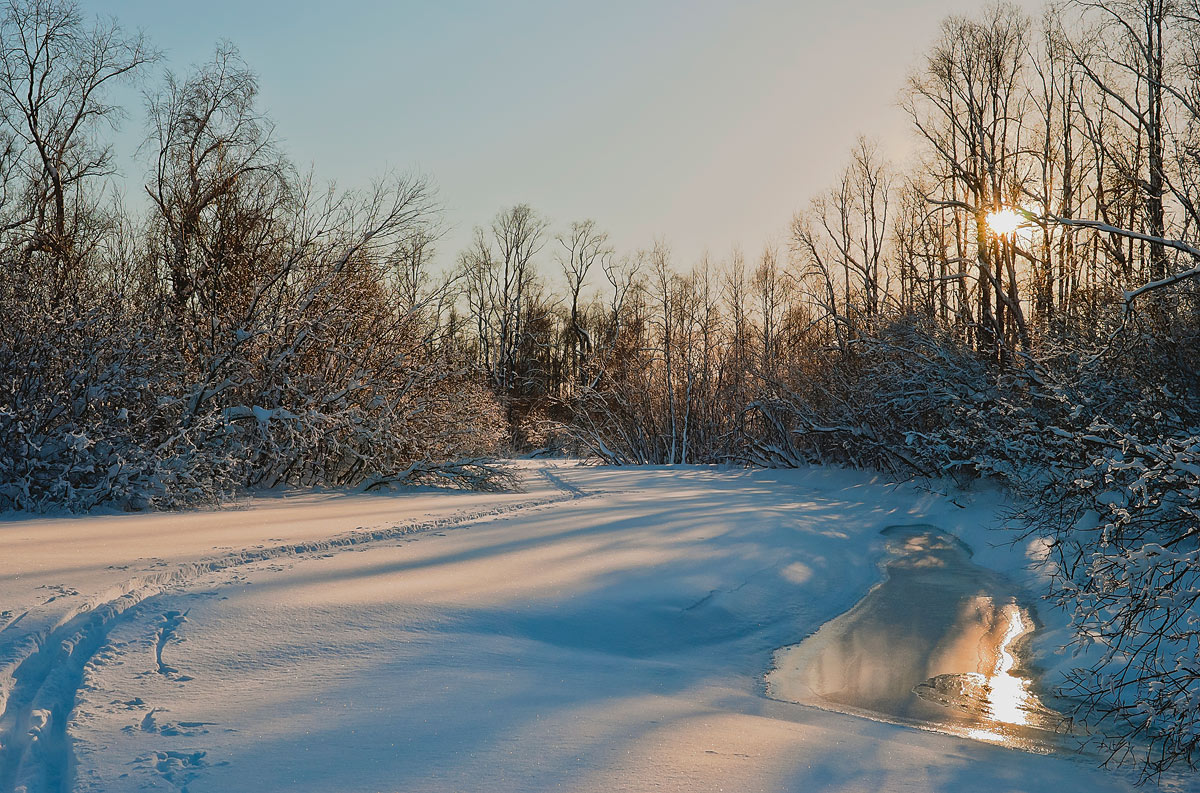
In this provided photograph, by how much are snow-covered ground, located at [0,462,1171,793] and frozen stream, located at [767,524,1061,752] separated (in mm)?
311

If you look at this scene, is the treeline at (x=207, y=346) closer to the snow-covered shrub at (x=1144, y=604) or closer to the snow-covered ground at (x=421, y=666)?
the snow-covered ground at (x=421, y=666)

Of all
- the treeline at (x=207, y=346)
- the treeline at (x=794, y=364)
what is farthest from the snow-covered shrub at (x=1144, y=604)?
the treeline at (x=207, y=346)

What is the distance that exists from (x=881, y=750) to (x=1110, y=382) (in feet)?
23.4

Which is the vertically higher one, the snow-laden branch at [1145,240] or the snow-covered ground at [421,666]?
the snow-laden branch at [1145,240]

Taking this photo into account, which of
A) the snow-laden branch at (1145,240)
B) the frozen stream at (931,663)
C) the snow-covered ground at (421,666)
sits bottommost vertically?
the frozen stream at (931,663)

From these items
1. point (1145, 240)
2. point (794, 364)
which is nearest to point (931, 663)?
point (1145, 240)

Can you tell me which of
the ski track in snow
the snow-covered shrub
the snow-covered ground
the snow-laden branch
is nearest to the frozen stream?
the snow-covered ground

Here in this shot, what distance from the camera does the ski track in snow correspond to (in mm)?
3051

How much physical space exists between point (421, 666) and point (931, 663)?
399cm

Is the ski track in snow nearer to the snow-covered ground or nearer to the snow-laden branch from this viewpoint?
the snow-covered ground

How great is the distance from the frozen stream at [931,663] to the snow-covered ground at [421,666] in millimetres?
311

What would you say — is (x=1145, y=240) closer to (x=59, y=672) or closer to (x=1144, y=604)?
(x=1144, y=604)

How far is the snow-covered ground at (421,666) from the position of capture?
3268mm

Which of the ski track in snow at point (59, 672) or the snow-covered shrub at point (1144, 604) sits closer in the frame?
the ski track in snow at point (59, 672)
